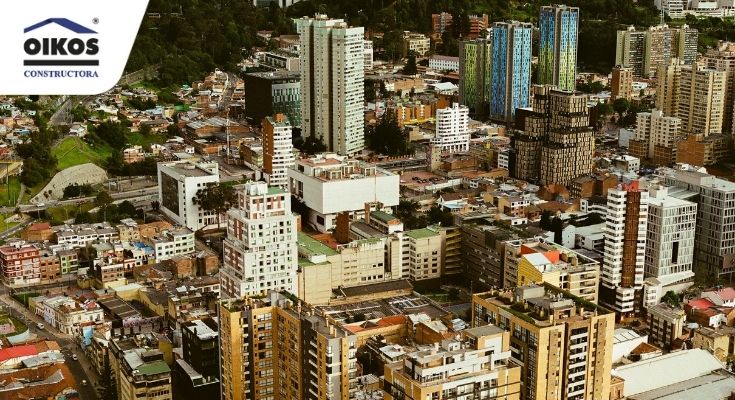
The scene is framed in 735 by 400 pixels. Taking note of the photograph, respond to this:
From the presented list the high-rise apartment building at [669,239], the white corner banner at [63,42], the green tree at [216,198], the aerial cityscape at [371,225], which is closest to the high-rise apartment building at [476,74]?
the aerial cityscape at [371,225]

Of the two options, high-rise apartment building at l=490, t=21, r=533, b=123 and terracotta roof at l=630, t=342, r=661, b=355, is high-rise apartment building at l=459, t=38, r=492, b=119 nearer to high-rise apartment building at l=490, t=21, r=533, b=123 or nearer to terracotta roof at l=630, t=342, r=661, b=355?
high-rise apartment building at l=490, t=21, r=533, b=123

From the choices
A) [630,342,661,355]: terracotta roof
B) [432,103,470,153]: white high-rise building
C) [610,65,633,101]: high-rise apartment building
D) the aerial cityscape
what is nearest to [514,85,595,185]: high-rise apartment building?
the aerial cityscape

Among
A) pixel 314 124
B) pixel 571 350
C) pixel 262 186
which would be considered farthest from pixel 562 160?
pixel 571 350

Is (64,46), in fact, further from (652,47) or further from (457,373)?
(652,47)

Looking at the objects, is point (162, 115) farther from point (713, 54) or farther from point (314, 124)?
point (713, 54)

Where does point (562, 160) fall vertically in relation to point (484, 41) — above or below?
below

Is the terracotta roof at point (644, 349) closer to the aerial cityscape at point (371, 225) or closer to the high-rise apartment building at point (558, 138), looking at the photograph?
the aerial cityscape at point (371, 225)
